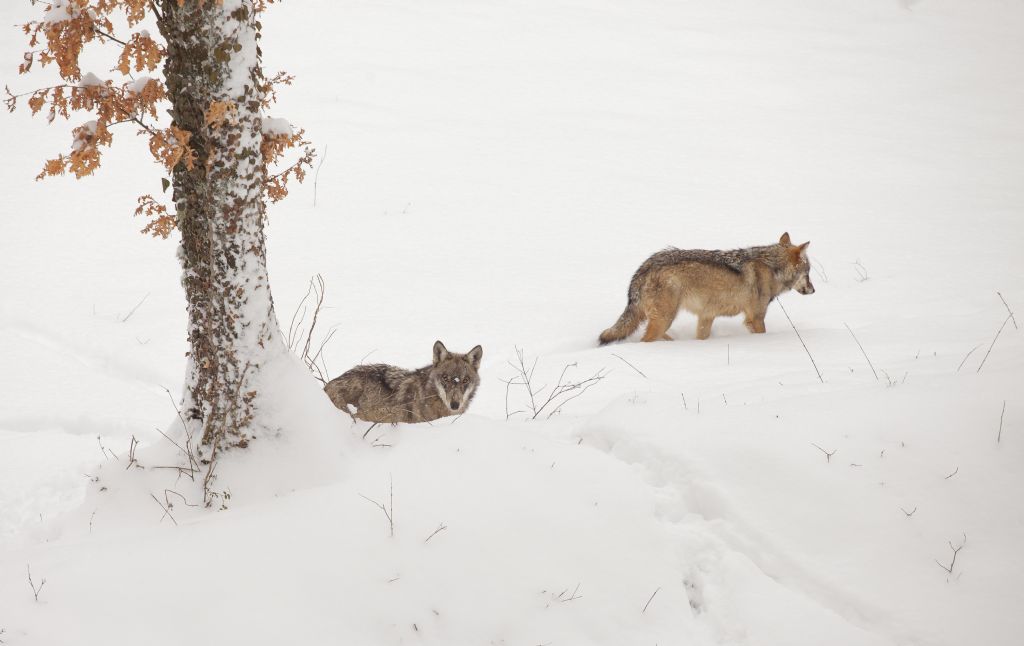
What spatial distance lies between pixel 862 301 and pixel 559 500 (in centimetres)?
710

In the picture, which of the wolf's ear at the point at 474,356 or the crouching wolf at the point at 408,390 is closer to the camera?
the crouching wolf at the point at 408,390

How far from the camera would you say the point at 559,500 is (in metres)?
3.66

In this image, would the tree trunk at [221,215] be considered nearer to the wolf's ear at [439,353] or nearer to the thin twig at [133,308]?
the wolf's ear at [439,353]

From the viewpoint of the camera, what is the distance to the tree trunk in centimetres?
317

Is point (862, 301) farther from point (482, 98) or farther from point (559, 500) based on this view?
point (482, 98)

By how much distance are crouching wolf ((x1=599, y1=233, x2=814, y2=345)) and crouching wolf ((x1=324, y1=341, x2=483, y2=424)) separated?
2729 mm

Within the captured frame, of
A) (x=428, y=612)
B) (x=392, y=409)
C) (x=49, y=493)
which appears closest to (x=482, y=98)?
(x=392, y=409)

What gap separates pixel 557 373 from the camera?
22.7 ft

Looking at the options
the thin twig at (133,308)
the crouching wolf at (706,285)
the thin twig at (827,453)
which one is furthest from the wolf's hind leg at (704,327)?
the thin twig at (133,308)

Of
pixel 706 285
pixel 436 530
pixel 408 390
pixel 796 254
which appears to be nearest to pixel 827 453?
A: pixel 436 530

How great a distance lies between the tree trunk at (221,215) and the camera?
317cm

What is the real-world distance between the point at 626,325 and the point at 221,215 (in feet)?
18.6

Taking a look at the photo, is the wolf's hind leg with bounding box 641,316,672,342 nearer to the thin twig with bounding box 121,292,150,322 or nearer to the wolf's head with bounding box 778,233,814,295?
the wolf's head with bounding box 778,233,814,295

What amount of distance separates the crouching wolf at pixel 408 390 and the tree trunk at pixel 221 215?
7.22ft
